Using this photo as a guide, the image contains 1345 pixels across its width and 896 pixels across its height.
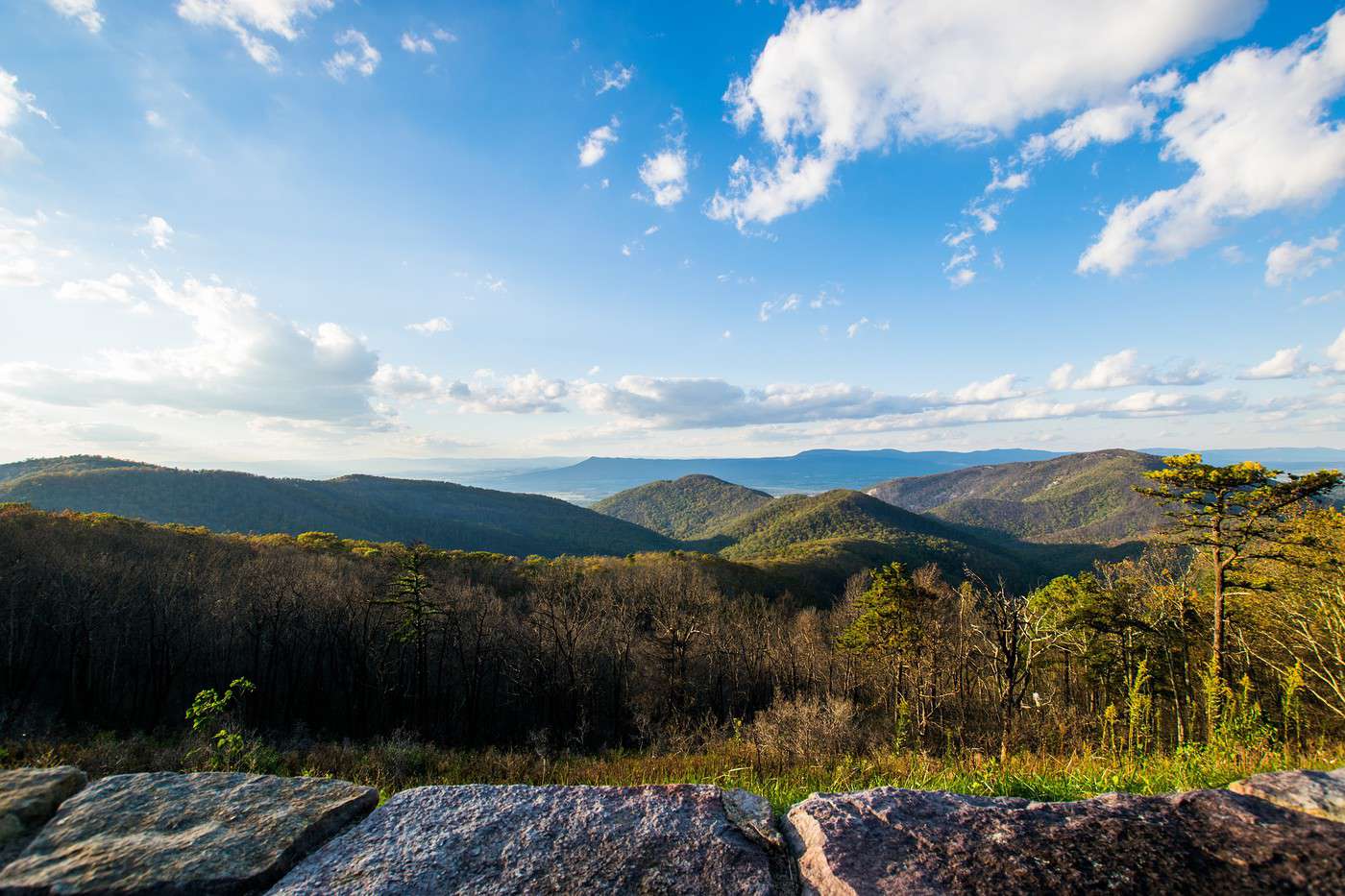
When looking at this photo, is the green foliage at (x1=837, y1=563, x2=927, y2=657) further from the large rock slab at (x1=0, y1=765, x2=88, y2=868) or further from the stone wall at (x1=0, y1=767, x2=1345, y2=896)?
the large rock slab at (x1=0, y1=765, x2=88, y2=868)

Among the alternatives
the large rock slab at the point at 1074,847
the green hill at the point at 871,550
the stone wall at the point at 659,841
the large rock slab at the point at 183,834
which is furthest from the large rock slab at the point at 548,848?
the green hill at the point at 871,550

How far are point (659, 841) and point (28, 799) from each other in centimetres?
285

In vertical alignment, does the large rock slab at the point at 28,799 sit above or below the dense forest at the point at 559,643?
above

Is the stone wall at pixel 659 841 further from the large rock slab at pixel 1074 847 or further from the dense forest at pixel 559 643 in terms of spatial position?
the dense forest at pixel 559 643

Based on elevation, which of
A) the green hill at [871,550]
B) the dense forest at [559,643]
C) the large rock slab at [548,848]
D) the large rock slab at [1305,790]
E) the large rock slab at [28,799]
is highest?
the large rock slab at [28,799]

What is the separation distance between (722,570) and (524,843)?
79392mm

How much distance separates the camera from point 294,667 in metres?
38.0

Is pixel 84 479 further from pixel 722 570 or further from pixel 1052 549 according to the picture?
pixel 1052 549

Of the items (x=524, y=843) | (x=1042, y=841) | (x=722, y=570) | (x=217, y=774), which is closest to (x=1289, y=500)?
(x=1042, y=841)

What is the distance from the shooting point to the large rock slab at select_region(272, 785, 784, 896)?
1.88m

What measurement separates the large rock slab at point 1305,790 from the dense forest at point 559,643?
14.4 m

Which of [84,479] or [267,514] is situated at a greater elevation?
[84,479]

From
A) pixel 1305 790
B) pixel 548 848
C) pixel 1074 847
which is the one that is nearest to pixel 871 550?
pixel 1305 790

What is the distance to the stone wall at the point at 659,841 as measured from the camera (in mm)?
1845
